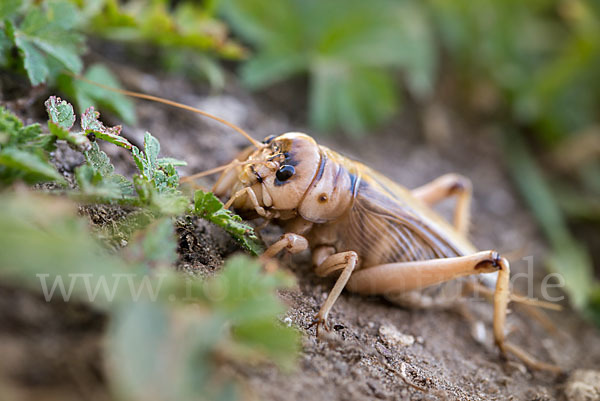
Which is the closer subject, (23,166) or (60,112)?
(23,166)

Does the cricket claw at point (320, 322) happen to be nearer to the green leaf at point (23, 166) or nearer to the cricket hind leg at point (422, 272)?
the cricket hind leg at point (422, 272)

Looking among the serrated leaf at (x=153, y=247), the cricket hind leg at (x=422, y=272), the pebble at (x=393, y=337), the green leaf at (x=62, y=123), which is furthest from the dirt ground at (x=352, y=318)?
the green leaf at (x=62, y=123)

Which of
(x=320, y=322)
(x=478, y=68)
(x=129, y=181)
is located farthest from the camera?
(x=478, y=68)

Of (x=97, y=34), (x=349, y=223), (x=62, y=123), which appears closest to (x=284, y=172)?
(x=349, y=223)

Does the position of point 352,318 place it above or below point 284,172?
below

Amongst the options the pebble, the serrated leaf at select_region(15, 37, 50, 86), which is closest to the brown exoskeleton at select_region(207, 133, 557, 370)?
the pebble

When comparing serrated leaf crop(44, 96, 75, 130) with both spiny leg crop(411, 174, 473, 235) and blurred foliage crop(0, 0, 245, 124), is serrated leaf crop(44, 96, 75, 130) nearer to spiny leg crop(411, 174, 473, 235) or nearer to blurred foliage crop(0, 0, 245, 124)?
blurred foliage crop(0, 0, 245, 124)

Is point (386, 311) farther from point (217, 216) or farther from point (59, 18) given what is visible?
point (59, 18)

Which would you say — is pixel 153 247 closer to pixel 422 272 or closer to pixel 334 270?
pixel 334 270
